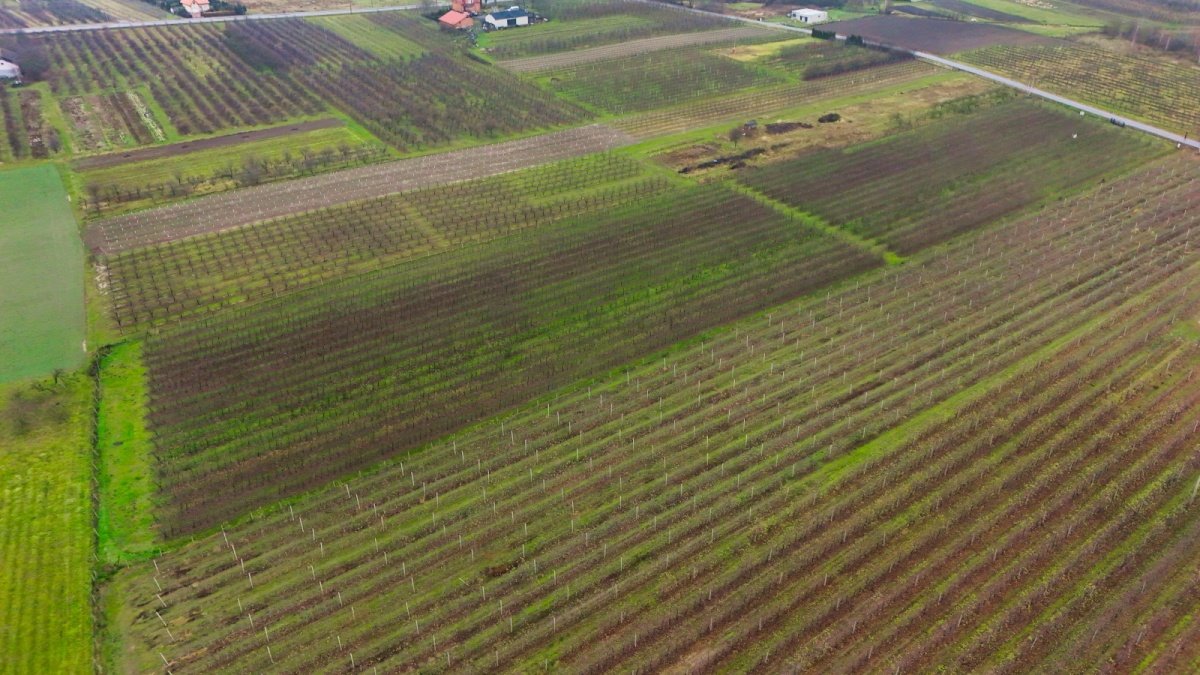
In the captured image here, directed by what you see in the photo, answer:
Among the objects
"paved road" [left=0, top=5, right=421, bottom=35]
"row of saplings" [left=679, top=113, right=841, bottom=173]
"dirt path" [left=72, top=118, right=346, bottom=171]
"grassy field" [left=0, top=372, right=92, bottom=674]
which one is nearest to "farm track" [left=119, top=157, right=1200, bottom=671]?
"grassy field" [left=0, top=372, right=92, bottom=674]

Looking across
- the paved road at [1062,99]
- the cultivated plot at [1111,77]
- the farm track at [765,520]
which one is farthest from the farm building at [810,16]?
the farm track at [765,520]

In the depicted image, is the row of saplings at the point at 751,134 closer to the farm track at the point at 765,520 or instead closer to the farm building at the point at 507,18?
the farm track at the point at 765,520

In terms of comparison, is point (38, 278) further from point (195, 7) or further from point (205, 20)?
point (195, 7)

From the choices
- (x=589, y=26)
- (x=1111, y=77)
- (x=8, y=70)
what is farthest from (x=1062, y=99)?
(x=8, y=70)

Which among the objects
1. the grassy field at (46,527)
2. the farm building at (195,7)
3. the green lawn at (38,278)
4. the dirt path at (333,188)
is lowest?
the grassy field at (46,527)

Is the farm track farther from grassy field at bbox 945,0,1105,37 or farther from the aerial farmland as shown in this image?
grassy field at bbox 945,0,1105,37

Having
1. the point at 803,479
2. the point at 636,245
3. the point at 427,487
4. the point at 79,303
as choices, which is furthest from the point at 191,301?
the point at 803,479
